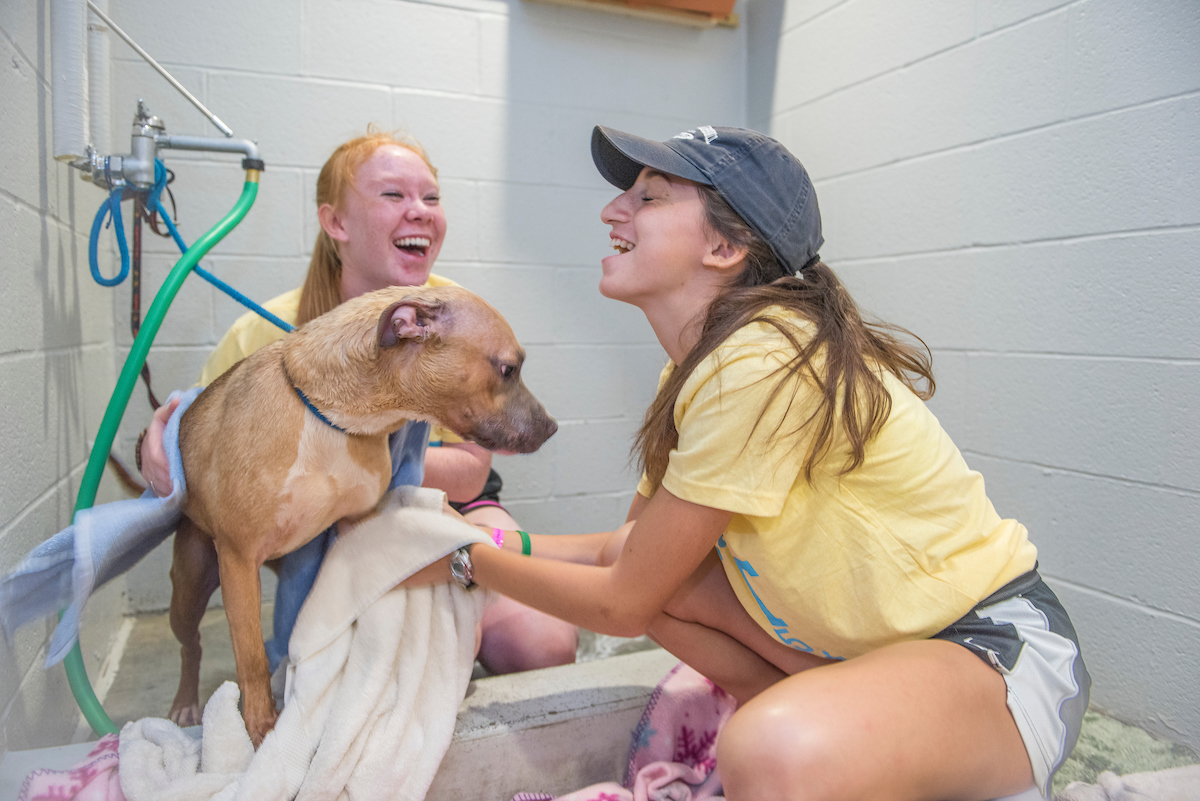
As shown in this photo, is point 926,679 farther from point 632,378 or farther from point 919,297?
point 632,378

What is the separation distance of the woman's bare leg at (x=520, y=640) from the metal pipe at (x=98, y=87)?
4.60ft

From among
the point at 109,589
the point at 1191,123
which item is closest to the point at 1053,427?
the point at 1191,123

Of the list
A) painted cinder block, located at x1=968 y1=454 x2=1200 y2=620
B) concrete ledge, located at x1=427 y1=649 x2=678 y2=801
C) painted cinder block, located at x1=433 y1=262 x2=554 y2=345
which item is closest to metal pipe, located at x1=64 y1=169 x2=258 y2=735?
concrete ledge, located at x1=427 y1=649 x2=678 y2=801

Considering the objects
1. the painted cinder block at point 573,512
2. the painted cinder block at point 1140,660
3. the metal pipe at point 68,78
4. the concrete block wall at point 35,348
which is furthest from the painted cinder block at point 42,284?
the painted cinder block at point 1140,660

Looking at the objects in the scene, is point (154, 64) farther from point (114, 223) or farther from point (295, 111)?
point (295, 111)

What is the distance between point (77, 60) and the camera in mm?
1551

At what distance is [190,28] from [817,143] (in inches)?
92.9

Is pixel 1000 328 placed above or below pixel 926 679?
above

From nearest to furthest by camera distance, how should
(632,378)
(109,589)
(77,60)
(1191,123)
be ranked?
(77,60)
(1191,123)
(109,589)
(632,378)

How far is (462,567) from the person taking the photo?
151 centimetres

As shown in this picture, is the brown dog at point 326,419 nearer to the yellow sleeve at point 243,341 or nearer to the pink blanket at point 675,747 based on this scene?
the yellow sleeve at point 243,341

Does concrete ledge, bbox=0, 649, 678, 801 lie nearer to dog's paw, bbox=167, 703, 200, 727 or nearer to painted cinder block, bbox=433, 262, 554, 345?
dog's paw, bbox=167, 703, 200, 727

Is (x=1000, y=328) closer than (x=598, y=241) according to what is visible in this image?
Yes

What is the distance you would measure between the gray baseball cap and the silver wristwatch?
33.6 inches
